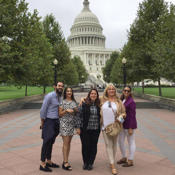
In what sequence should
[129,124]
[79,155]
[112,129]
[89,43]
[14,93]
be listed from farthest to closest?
[89,43] → [14,93] → [79,155] → [129,124] → [112,129]

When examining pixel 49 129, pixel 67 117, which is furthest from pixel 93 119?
pixel 49 129

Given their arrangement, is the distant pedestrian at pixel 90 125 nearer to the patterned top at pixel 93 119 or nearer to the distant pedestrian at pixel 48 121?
the patterned top at pixel 93 119

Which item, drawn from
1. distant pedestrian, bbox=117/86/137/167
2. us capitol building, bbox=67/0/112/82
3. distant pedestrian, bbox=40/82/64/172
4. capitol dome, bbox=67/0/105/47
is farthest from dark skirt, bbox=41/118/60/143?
capitol dome, bbox=67/0/105/47

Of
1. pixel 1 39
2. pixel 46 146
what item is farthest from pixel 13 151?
pixel 1 39

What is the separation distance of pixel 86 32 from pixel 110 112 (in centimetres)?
13360

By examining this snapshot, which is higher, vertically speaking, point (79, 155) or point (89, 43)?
point (89, 43)

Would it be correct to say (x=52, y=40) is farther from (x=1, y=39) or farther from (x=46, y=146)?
(x=46, y=146)

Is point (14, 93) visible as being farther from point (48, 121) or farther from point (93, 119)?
point (93, 119)

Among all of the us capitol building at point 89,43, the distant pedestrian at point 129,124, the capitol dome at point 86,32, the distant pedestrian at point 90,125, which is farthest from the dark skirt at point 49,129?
the capitol dome at point 86,32

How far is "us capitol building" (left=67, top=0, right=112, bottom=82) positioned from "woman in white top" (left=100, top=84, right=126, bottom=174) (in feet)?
384

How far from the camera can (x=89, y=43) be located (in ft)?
445

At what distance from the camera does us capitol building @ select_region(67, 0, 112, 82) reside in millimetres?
127875

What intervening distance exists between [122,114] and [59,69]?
30.1 m

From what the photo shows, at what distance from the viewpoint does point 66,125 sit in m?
4.89
